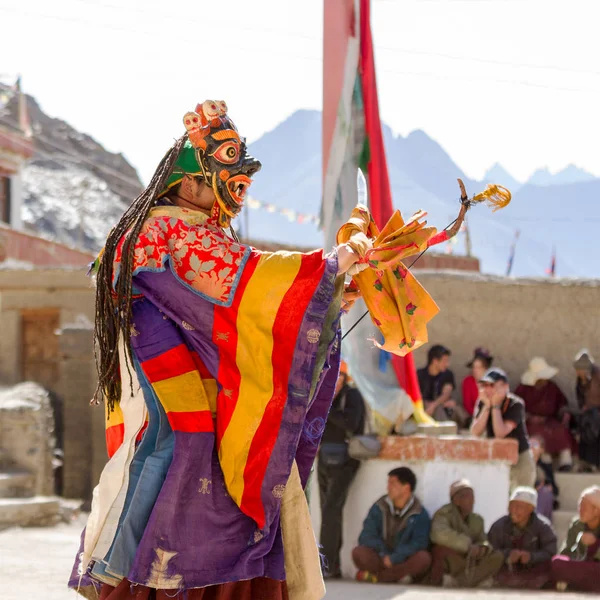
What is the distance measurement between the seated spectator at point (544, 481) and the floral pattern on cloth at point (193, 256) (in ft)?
18.3

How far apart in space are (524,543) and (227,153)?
4.59 meters

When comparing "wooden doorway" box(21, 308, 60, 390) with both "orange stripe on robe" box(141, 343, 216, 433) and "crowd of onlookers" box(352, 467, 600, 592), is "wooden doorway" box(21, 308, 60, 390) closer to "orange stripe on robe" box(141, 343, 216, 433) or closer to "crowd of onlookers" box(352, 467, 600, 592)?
"crowd of onlookers" box(352, 467, 600, 592)

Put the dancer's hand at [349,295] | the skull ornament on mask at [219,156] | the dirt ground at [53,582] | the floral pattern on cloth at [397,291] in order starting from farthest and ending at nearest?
the dirt ground at [53,582] → the dancer's hand at [349,295] → the floral pattern on cloth at [397,291] → the skull ornament on mask at [219,156]

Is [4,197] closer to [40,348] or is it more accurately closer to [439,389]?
[40,348]

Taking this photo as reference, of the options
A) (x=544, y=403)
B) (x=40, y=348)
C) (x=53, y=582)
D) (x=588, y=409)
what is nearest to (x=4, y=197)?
(x=40, y=348)

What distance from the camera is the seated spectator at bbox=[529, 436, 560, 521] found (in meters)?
8.89

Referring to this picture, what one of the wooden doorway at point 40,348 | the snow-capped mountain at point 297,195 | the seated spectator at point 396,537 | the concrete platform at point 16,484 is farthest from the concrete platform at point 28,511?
the snow-capped mountain at point 297,195

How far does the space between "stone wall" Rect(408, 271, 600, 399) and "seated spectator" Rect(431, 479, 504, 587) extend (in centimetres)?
379

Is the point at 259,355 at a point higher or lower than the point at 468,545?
higher

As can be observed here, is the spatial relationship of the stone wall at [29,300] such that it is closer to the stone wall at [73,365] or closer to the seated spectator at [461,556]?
the stone wall at [73,365]

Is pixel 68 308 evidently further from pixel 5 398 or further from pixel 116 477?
pixel 116 477

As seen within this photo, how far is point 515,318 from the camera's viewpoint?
1162cm

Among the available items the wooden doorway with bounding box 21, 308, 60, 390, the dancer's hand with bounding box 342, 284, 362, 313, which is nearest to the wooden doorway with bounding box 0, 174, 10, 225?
the wooden doorway with bounding box 21, 308, 60, 390

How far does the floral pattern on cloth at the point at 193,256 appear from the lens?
3832 mm
